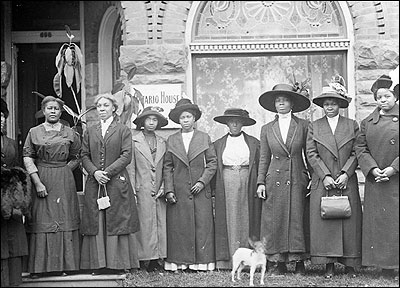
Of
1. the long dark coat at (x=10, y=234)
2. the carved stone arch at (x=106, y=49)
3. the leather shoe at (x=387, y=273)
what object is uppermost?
the carved stone arch at (x=106, y=49)

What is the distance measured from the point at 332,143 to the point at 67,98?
15.6 feet

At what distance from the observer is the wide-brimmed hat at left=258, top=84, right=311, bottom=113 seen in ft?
26.9

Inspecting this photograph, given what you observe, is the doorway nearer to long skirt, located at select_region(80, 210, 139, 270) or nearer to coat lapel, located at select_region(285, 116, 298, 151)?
long skirt, located at select_region(80, 210, 139, 270)

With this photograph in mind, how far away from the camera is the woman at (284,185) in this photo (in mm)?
→ 8125

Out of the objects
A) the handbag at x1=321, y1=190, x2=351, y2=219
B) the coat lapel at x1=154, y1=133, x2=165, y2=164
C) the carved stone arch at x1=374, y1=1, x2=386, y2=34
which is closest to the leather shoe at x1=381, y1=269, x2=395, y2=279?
the handbag at x1=321, y1=190, x2=351, y2=219

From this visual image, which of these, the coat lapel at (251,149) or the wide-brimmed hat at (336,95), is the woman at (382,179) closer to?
the wide-brimmed hat at (336,95)

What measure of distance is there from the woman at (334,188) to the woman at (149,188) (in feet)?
5.43

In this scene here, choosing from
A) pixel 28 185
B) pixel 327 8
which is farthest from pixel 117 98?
pixel 327 8

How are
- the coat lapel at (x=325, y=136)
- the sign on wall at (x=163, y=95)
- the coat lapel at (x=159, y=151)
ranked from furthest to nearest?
the sign on wall at (x=163, y=95) → the coat lapel at (x=159, y=151) → the coat lapel at (x=325, y=136)

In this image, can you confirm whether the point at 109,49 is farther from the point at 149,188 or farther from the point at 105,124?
the point at 149,188

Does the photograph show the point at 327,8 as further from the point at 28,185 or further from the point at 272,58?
the point at 28,185

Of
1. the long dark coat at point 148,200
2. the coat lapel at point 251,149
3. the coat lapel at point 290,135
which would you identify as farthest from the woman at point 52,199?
the coat lapel at point 290,135

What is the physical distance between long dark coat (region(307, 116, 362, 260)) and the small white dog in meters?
0.63

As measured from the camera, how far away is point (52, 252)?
782 centimetres
